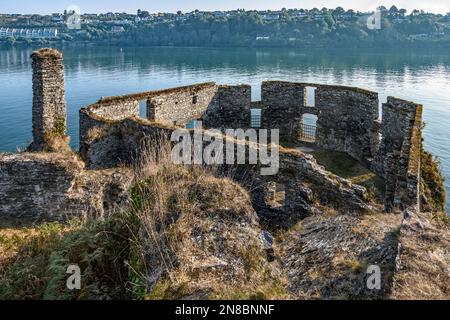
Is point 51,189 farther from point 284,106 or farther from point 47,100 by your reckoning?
point 284,106

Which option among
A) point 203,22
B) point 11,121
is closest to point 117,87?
point 11,121

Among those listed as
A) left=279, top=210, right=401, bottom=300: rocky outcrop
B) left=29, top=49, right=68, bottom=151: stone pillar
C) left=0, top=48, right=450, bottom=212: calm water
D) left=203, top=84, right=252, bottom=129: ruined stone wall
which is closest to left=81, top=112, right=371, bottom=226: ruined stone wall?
left=279, top=210, right=401, bottom=300: rocky outcrop

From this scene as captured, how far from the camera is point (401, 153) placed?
54.1 feet

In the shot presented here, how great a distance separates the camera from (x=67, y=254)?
334 inches

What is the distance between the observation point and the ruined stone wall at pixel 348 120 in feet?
88.1

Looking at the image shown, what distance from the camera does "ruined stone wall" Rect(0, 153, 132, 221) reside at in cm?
1358

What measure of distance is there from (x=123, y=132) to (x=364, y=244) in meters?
13.7

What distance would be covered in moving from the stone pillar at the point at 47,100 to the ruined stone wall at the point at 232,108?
1065cm

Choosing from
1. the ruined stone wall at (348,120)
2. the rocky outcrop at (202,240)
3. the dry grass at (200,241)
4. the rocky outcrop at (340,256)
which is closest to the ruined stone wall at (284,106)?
the ruined stone wall at (348,120)

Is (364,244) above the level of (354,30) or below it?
below

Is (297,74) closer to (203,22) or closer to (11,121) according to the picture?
(11,121)

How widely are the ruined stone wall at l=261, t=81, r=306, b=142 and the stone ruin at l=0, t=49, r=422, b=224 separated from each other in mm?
69

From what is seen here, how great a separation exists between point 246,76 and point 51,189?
266 feet

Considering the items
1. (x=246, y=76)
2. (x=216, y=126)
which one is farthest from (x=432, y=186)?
(x=246, y=76)
